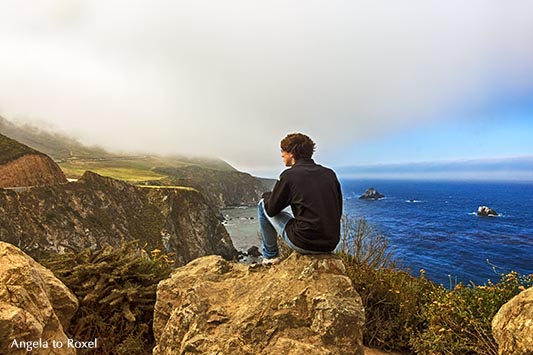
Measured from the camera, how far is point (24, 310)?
4637 mm

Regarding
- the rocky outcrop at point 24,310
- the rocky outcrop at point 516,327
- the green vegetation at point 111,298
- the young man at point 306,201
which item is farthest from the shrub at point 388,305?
the rocky outcrop at point 24,310

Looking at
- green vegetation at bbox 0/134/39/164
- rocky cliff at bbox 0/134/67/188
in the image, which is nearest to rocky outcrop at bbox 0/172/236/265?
rocky cliff at bbox 0/134/67/188

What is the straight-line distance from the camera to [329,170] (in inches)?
209

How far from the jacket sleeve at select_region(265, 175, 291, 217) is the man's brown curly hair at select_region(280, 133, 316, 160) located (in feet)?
2.15

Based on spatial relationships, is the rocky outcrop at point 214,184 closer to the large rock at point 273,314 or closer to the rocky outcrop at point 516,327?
the large rock at point 273,314

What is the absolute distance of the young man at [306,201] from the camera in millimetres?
4949

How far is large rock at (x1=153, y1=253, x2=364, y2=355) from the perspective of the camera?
14.8 feet

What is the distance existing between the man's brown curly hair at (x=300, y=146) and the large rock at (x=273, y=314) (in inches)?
68.7

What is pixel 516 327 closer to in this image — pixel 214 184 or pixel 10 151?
pixel 10 151

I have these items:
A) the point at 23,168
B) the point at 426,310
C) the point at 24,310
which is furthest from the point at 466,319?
the point at 23,168

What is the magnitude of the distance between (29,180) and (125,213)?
1955 centimetres

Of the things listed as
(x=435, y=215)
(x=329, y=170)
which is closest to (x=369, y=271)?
(x=329, y=170)

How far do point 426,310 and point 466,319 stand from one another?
105 centimetres

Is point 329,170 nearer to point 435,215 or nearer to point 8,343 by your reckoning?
point 8,343
